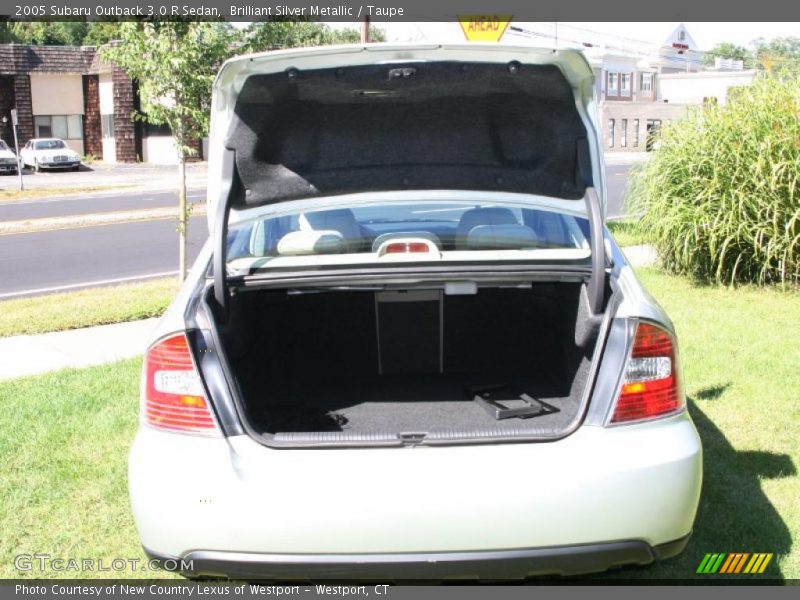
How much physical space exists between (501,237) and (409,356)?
1046 mm

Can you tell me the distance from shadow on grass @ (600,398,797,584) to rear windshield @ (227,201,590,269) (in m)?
1.31

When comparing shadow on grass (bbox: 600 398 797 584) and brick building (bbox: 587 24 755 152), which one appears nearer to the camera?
shadow on grass (bbox: 600 398 797 584)

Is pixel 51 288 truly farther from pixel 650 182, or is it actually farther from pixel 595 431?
pixel 595 431

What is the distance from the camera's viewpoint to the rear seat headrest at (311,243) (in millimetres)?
3582

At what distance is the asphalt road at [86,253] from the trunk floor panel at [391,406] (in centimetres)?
763

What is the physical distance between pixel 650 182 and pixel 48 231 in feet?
41.6

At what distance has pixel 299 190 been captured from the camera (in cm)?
366

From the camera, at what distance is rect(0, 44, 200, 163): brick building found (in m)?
42.2

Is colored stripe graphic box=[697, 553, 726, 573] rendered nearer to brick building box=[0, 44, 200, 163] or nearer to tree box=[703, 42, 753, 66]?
brick building box=[0, 44, 200, 163]

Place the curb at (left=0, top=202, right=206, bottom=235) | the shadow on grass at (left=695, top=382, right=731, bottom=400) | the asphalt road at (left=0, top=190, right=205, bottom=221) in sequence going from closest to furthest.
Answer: the shadow on grass at (left=695, top=382, right=731, bottom=400), the curb at (left=0, top=202, right=206, bottom=235), the asphalt road at (left=0, top=190, right=205, bottom=221)

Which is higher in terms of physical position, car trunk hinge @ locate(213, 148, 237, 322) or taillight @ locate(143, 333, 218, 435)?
car trunk hinge @ locate(213, 148, 237, 322)

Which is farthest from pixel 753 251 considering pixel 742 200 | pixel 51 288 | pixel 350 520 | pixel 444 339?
pixel 51 288

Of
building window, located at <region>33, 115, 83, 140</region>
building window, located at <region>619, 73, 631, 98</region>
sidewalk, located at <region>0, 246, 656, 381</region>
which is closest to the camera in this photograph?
sidewalk, located at <region>0, 246, 656, 381</region>

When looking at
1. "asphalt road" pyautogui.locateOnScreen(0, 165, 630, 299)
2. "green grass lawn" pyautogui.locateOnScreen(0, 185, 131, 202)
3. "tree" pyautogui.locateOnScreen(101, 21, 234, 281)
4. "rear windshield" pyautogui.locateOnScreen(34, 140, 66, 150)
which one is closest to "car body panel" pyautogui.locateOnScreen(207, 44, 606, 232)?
"tree" pyautogui.locateOnScreen(101, 21, 234, 281)
